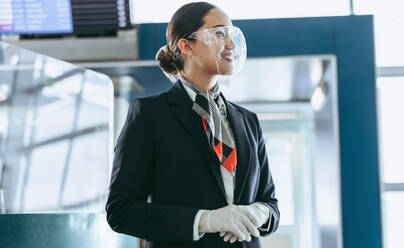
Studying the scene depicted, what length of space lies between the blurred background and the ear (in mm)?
924

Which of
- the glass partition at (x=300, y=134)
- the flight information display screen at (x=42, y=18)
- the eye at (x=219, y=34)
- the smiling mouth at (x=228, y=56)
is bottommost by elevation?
the glass partition at (x=300, y=134)

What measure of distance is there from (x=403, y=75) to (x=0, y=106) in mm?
3230

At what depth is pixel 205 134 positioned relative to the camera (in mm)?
1500

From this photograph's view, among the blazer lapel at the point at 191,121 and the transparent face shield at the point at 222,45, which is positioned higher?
the transparent face shield at the point at 222,45

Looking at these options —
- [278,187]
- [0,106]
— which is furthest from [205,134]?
[278,187]

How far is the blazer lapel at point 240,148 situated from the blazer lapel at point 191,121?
0.17ft

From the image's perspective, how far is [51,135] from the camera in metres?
2.60

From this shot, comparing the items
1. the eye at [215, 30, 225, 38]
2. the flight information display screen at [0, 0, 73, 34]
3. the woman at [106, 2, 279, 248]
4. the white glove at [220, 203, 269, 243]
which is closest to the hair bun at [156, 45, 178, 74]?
the woman at [106, 2, 279, 248]

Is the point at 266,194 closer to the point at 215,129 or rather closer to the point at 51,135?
the point at 215,129

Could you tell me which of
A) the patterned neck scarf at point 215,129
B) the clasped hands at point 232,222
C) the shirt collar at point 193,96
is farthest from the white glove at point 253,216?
the shirt collar at point 193,96

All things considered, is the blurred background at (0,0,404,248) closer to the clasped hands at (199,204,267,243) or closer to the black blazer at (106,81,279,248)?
the black blazer at (106,81,279,248)

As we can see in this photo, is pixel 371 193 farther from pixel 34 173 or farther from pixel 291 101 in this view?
pixel 34 173

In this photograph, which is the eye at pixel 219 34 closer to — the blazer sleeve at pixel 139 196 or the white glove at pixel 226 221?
the blazer sleeve at pixel 139 196

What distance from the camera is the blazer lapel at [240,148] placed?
1.48m
